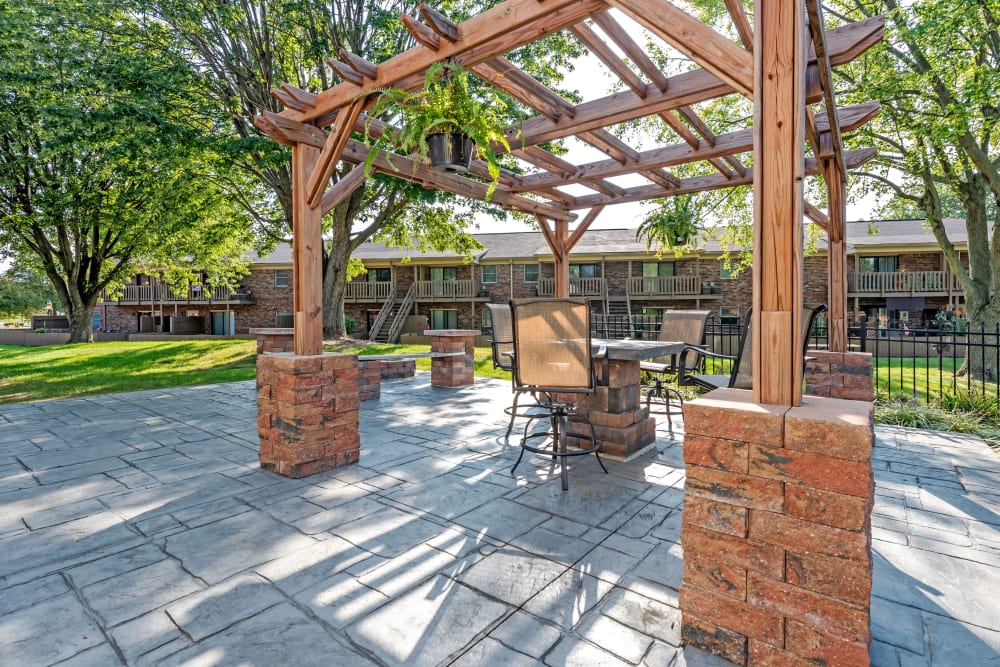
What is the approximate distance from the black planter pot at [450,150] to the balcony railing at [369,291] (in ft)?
62.3

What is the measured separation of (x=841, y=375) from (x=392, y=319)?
1877cm

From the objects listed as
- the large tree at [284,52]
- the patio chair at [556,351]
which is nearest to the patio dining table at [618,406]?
the patio chair at [556,351]

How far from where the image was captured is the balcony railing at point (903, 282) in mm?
16797

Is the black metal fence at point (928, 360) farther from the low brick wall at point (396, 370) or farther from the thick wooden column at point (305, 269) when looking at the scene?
the thick wooden column at point (305, 269)

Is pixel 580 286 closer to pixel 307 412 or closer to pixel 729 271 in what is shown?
pixel 729 271

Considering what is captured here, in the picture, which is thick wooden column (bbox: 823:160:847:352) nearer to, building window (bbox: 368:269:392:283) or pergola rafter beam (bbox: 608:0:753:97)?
pergola rafter beam (bbox: 608:0:753:97)

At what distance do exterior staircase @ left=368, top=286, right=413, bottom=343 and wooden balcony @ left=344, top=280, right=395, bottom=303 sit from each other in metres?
0.59

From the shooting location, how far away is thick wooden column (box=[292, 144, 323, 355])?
3479 mm

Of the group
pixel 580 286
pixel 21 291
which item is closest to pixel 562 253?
pixel 580 286

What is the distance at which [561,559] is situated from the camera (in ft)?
7.20

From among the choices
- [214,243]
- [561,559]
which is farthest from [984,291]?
[214,243]

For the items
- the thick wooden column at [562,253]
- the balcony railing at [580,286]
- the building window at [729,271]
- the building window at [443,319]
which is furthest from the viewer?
the building window at [443,319]

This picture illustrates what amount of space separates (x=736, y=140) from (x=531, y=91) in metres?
2.13

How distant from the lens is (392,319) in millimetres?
21188
